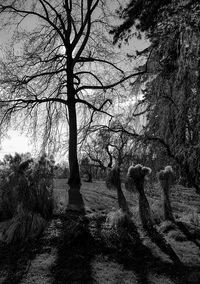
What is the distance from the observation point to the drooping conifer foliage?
340 cm

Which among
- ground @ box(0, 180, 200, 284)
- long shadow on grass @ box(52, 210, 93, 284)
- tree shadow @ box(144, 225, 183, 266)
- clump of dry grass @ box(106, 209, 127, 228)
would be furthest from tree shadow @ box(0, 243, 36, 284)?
tree shadow @ box(144, 225, 183, 266)

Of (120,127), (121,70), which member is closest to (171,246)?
(120,127)

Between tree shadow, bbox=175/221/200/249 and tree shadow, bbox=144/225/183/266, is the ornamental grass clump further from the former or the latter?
tree shadow, bbox=175/221/200/249

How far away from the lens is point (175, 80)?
13.6 ft

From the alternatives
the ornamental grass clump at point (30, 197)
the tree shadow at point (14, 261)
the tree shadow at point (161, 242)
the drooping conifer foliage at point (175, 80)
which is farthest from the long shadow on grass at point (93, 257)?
the drooping conifer foliage at point (175, 80)

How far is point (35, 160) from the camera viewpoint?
7.43 m

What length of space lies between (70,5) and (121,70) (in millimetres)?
3857

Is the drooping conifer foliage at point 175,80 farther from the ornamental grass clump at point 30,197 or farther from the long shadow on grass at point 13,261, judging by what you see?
the ornamental grass clump at point 30,197

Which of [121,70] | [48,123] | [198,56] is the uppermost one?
[121,70]

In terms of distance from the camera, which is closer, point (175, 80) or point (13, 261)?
point (175, 80)

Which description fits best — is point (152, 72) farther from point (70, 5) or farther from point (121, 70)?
point (70, 5)

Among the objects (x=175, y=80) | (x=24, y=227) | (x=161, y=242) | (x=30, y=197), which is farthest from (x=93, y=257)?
(x=175, y=80)

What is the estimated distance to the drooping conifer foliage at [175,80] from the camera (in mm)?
3396

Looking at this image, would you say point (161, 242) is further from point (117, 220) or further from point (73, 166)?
point (73, 166)
